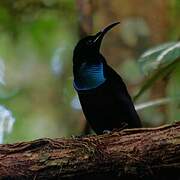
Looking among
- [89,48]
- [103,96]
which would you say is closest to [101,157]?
[103,96]

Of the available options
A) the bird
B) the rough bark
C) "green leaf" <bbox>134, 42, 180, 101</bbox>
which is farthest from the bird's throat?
the rough bark

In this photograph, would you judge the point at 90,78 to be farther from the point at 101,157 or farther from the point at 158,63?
the point at 101,157

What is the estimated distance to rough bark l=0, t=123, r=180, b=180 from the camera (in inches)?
85.0

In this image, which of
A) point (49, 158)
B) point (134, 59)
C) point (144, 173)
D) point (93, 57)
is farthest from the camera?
point (134, 59)

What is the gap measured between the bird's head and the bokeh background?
0.38 m

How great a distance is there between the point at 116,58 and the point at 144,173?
4.87 ft

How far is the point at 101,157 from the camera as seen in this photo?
7.36 feet

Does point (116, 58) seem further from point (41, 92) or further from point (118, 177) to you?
point (41, 92)

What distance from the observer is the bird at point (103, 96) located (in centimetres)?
292

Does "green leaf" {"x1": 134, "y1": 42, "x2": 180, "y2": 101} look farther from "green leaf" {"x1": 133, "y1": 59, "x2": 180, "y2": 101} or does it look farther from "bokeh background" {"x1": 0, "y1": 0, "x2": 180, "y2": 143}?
"bokeh background" {"x1": 0, "y1": 0, "x2": 180, "y2": 143}

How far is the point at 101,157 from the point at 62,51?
3.57 meters

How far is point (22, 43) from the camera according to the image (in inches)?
226

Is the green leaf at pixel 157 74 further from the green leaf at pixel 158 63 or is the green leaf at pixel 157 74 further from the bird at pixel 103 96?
the bird at pixel 103 96

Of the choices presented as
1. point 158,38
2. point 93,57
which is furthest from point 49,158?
point 158,38
